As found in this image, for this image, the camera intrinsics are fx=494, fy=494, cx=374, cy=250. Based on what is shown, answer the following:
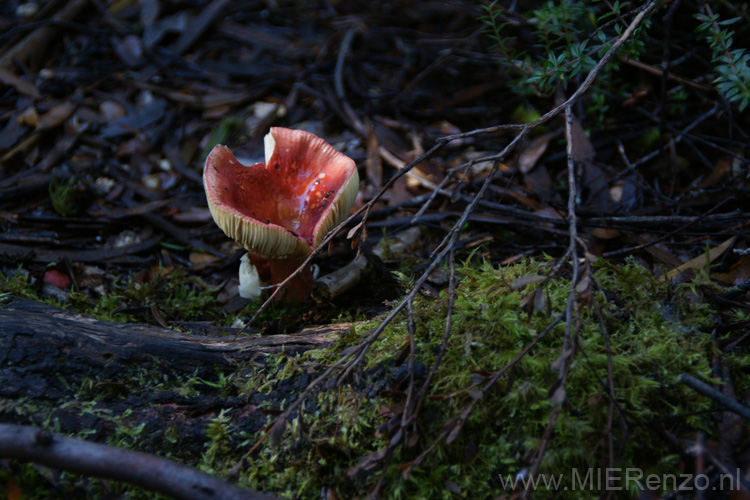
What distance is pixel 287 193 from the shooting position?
275cm

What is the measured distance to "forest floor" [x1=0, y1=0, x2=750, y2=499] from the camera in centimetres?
153

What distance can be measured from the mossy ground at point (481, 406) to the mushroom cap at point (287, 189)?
63 centimetres

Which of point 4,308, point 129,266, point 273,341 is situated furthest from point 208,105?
point 273,341

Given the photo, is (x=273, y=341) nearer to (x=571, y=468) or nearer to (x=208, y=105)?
(x=571, y=468)

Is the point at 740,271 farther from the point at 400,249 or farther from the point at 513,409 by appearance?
the point at 400,249

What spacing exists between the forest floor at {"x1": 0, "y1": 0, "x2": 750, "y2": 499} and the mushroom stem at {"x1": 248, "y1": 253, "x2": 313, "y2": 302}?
0.24ft

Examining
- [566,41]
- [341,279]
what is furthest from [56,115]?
[566,41]

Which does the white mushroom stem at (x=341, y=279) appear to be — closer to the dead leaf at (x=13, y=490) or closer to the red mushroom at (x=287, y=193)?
the red mushroom at (x=287, y=193)

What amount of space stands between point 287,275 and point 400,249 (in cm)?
76

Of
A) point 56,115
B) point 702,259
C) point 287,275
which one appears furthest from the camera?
point 56,115

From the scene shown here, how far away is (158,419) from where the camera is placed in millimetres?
1700

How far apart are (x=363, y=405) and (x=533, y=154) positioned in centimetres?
234

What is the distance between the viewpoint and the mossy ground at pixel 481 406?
1505 mm

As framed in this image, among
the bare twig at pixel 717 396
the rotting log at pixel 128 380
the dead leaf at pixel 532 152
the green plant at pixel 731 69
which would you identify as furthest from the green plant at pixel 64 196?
the green plant at pixel 731 69
